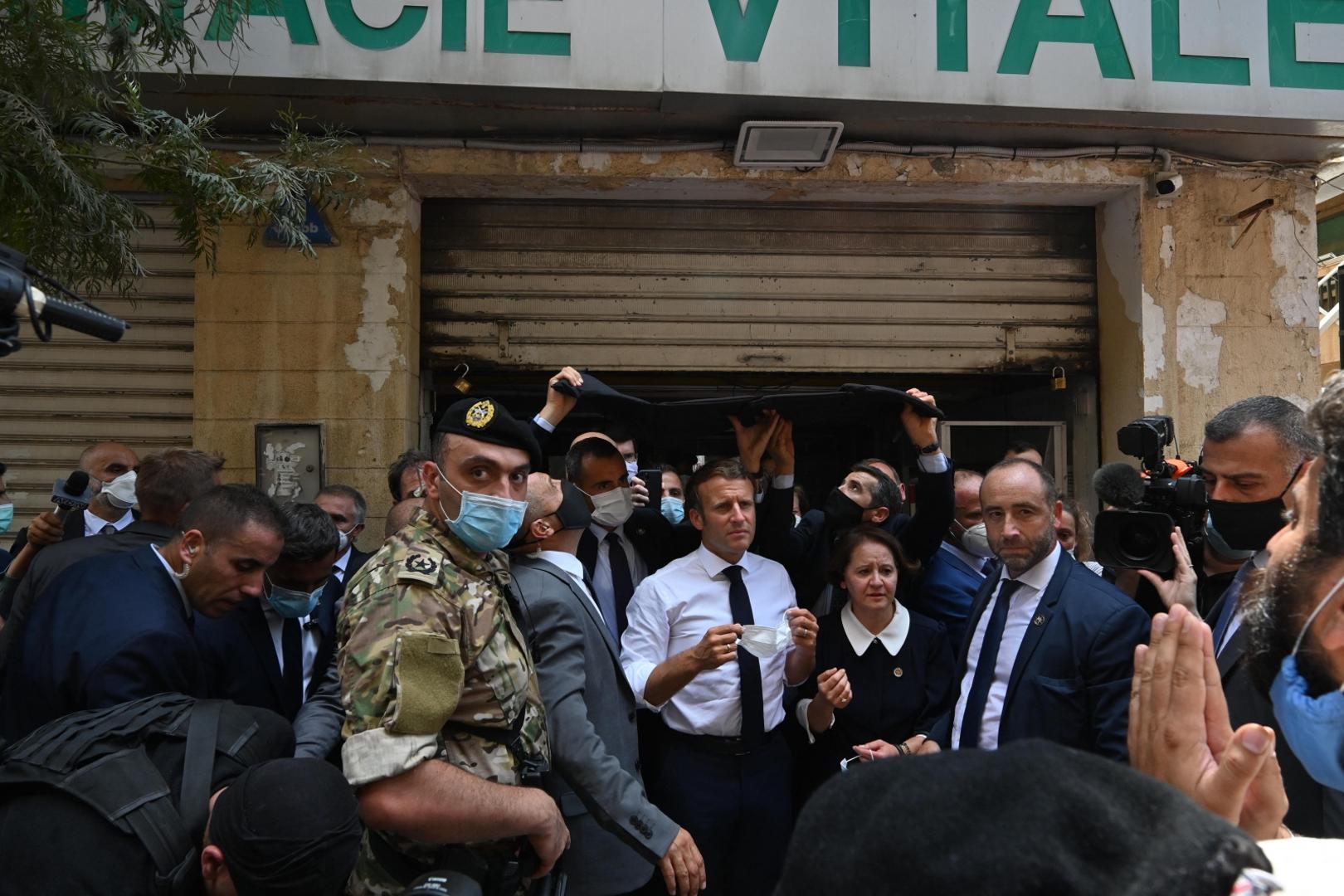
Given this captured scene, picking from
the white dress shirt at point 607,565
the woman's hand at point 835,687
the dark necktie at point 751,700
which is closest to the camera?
the woman's hand at point 835,687

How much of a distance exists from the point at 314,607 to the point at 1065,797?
334 centimetres

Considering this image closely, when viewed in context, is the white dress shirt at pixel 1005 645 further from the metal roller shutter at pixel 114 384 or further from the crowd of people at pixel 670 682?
the metal roller shutter at pixel 114 384

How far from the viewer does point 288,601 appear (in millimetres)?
3471

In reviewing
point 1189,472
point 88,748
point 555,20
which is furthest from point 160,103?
point 1189,472

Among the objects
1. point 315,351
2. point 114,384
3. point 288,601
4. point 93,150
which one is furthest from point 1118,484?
point 114,384

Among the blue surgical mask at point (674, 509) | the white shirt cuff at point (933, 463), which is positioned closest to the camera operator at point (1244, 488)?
the white shirt cuff at point (933, 463)

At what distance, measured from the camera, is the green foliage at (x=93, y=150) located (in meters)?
3.69

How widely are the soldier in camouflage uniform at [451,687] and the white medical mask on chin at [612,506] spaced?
4.14ft

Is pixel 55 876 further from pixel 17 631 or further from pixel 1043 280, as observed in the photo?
pixel 1043 280

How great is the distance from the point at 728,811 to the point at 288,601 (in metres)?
1.74

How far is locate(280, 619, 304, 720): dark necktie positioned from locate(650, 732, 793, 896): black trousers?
51.8 inches

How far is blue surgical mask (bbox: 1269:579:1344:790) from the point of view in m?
1.33

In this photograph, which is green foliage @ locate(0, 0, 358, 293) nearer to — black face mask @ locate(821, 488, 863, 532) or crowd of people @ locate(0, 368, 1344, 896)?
crowd of people @ locate(0, 368, 1344, 896)

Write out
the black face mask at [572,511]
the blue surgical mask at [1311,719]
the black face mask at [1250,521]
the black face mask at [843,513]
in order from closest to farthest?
the blue surgical mask at [1311,719], the black face mask at [1250,521], the black face mask at [572,511], the black face mask at [843,513]
